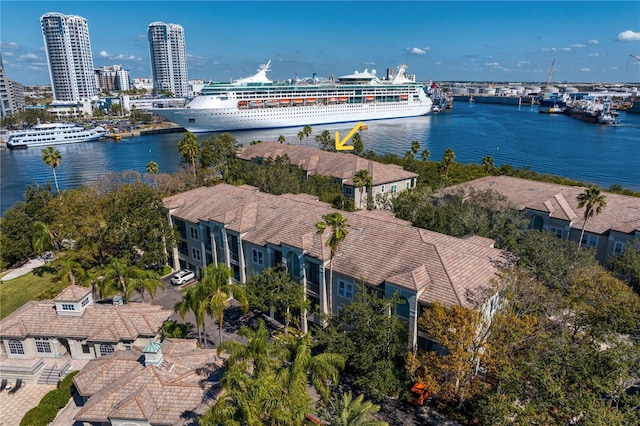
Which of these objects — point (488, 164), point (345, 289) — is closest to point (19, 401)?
point (345, 289)

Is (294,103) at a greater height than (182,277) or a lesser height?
greater

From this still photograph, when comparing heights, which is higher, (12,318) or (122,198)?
(122,198)

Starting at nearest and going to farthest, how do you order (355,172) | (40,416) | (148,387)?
(148,387) → (40,416) → (355,172)

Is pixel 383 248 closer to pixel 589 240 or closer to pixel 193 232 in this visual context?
pixel 193 232

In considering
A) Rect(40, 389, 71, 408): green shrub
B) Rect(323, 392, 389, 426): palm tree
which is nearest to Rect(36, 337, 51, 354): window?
Rect(40, 389, 71, 408): green shrub

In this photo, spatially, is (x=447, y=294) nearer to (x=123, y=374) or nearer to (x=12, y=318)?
A: (x=123, y=374)

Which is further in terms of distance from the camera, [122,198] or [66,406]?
[122,198]

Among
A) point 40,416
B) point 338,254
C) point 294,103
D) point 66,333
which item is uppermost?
point 294,103

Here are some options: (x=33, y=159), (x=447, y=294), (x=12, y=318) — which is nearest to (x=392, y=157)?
(x=447, y=294)

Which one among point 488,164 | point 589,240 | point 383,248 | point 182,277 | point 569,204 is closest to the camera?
point 383,248
